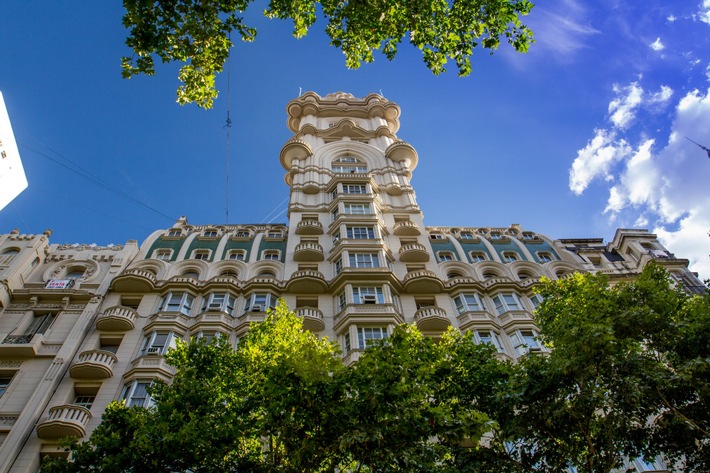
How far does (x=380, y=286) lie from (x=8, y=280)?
76.8ft

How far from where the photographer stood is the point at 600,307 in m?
19.3

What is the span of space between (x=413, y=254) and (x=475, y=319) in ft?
23.9

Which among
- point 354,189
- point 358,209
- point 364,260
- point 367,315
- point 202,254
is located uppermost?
point 354,189

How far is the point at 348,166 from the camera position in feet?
161

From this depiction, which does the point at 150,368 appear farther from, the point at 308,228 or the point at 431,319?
the point at 308,228

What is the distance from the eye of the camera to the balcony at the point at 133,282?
109ft

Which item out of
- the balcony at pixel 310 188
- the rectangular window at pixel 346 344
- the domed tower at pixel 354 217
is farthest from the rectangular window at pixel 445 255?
the balcony at pixel 310 188

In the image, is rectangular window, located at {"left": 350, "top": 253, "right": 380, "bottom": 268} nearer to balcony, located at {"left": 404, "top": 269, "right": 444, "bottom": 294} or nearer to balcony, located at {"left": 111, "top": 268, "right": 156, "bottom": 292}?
balcony, located at {"left": 404, "top": 269, "right": 444, "bottom": 294}

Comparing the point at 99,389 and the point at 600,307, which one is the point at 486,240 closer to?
the point at 600,307

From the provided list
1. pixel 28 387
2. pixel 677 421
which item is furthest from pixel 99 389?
pixel 677 421

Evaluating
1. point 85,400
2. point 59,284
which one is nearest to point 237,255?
point 59,284

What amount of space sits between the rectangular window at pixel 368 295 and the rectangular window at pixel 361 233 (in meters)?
5.50

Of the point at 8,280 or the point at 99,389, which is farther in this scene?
the point at 8,280

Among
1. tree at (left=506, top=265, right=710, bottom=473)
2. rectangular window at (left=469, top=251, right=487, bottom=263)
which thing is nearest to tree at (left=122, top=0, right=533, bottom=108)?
tree at (left=506, top=265, right=710, bottom=473)
